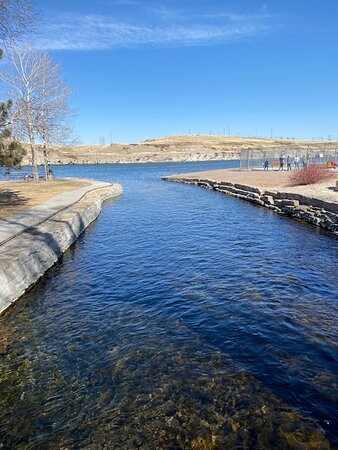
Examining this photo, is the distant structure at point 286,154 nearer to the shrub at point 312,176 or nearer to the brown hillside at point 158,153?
the shrub at point 312,176

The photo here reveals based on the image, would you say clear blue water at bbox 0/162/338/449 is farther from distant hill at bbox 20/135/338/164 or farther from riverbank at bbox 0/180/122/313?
distant hill at bbox 20/135/338/164

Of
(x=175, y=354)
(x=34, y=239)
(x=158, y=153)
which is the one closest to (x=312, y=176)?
(x=34, y=239)

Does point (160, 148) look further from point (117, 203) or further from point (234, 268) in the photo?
point (234, 268)

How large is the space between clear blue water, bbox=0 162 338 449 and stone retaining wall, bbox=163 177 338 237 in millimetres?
4688

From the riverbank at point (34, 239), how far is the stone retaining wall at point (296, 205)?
11798 millimetres

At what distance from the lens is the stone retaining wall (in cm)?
1712

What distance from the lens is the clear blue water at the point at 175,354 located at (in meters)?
4.66

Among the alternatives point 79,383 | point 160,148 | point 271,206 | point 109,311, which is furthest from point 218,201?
point 160,148

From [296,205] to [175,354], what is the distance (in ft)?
54.7

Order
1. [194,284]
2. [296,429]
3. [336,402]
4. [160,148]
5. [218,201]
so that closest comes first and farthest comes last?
[296,429]
[336,402]
[194,284]
[218,201]
[160,148]

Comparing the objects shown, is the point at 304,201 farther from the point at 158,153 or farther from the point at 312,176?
the point at 158,153

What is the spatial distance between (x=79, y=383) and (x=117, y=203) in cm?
2497

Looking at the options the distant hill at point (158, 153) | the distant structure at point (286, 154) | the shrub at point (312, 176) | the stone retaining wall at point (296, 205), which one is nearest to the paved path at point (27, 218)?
the stone retaining wall at point (296, 205)

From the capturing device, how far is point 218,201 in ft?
94.1
